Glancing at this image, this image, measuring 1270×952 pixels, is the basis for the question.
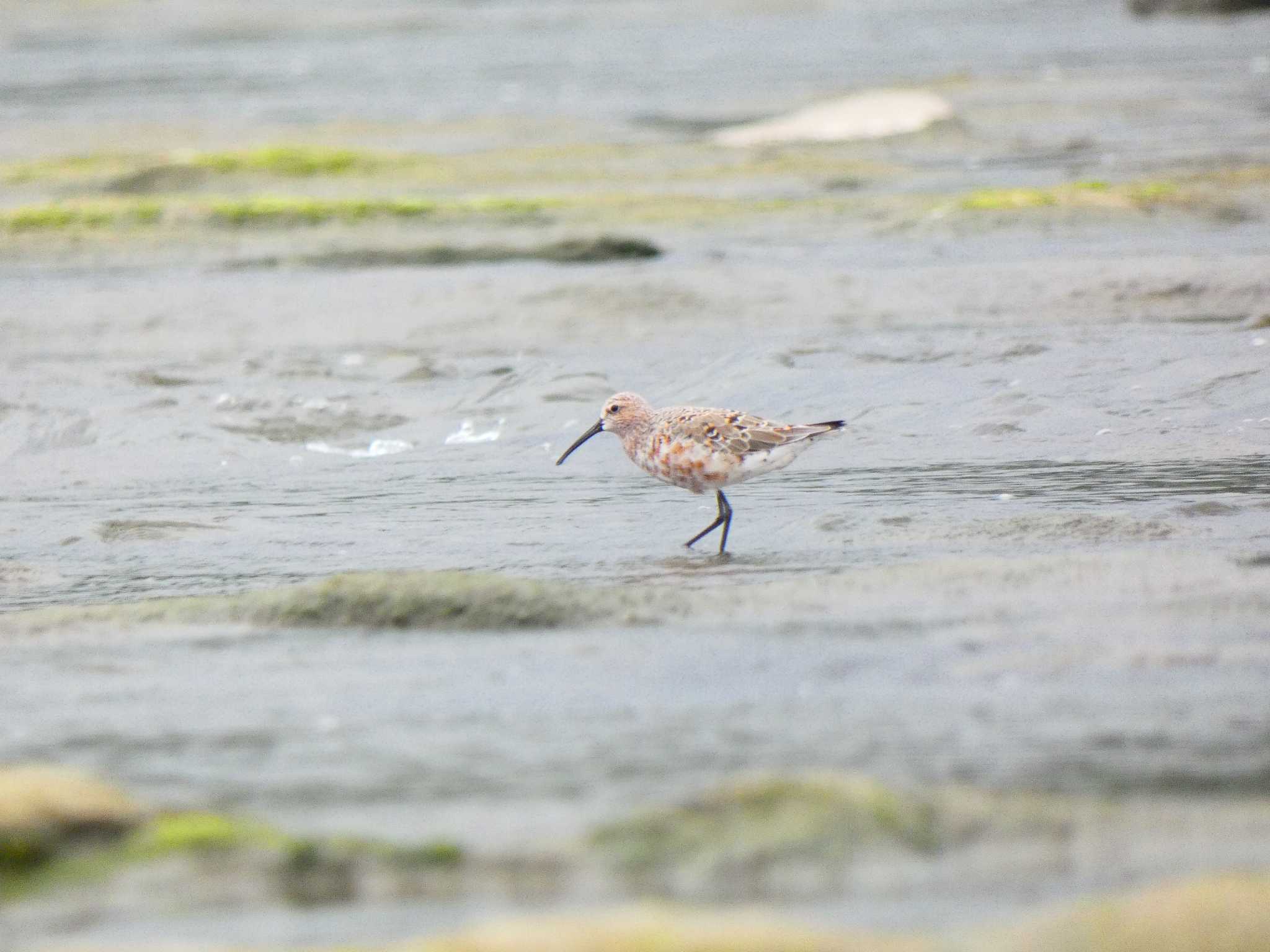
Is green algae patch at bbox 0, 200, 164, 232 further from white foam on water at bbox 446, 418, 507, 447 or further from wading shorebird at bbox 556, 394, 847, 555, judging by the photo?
wading shorebird at bbox 556, 394, 847, 555

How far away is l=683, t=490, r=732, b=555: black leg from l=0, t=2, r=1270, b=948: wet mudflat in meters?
0.12

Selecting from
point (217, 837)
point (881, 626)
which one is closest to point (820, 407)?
point (881, 626)

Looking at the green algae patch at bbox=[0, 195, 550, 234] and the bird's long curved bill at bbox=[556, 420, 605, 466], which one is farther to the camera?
the green algae patch at bbox=[0, 195, 550, 234]

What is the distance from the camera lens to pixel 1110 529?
7.35m

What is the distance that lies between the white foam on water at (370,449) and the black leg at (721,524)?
7.96 feet

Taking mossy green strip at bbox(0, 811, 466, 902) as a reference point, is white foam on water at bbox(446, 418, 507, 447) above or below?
below

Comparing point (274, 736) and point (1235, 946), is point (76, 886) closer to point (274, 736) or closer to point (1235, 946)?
point (274, 736)

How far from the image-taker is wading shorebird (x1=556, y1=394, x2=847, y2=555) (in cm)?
789

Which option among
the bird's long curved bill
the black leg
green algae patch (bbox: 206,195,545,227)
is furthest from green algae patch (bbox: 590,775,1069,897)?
green algae patch (bbox: 206,195,545,227)

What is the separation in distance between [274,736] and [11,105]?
71.1ft

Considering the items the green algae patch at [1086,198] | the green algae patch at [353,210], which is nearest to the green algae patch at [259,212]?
the green algae patch at [353,210]

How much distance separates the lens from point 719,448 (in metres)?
7.89

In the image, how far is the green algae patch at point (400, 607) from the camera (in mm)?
6465

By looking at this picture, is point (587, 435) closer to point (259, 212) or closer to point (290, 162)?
point (259, 212)
